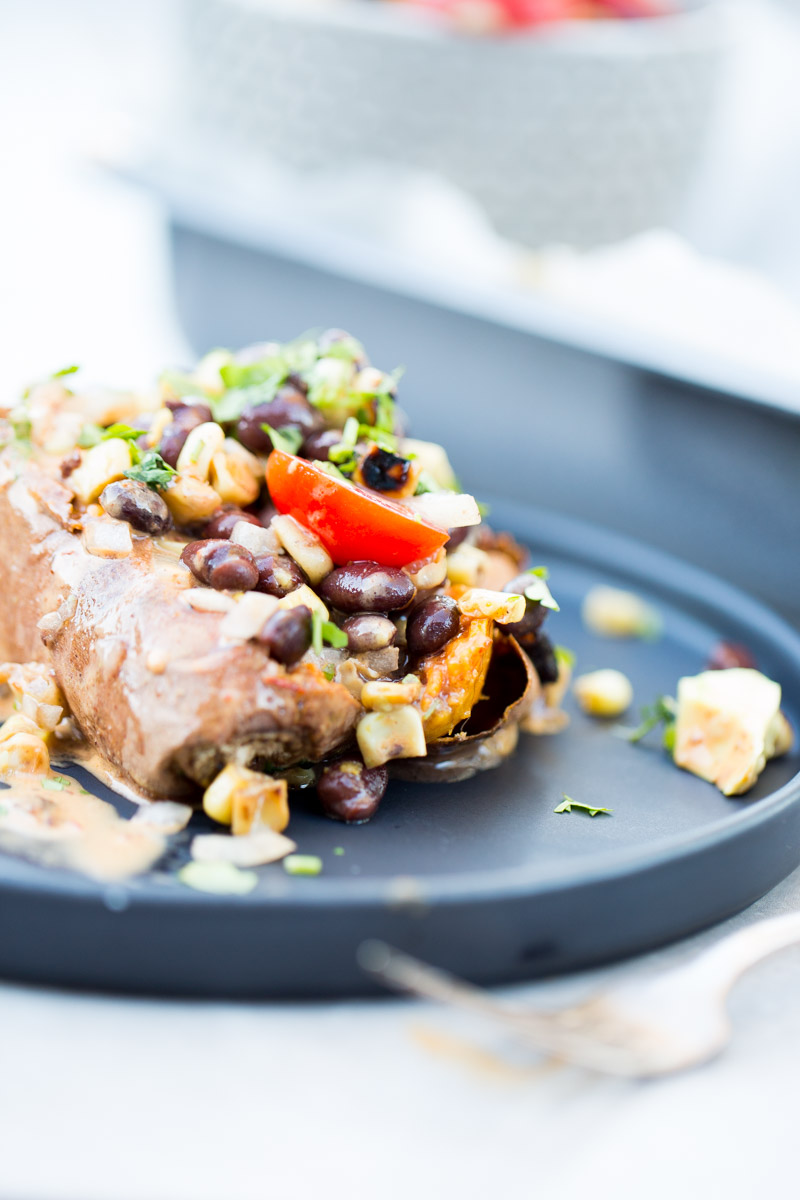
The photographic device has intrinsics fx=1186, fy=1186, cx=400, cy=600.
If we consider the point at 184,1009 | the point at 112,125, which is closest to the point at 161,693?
the point at 184,1009

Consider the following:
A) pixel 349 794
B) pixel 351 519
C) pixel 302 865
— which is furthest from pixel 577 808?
pixel 351 519

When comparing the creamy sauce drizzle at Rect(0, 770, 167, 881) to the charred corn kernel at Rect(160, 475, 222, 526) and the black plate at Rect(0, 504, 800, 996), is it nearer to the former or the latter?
the black plate at Rect(0, 504, 800, 996)

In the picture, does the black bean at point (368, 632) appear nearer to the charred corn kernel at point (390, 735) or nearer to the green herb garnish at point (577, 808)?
the charred corn kernel at point (390, 735)

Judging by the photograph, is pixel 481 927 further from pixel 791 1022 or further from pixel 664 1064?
pixel 791 1022

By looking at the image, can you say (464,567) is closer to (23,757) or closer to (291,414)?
(291,414)

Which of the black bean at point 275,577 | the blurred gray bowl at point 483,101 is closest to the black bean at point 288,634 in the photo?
the black bean at point 275,577

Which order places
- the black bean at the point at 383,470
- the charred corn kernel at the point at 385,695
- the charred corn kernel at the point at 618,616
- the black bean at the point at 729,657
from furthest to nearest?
1. the charred corn kernel at the point at 618,616
2. the black bean at the point at 729,657
3. the black bean at the point at 383,470
4. the charred corn kernel at the point at 385,695
